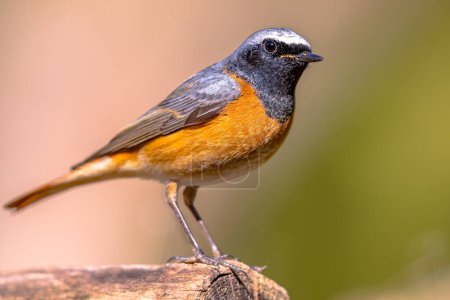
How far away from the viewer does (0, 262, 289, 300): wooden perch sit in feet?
13.7

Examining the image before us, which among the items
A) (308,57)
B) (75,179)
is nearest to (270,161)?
(75,179)

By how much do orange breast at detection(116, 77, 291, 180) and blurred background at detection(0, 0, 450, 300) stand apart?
2674 millimetres

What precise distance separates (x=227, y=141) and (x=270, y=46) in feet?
2.74

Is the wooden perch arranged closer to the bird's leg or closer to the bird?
the bird's leg

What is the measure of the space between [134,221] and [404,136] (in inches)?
141

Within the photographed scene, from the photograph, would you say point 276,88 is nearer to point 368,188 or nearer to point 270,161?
point 368,188

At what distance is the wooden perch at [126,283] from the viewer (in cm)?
416

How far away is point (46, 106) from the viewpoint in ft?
32.4

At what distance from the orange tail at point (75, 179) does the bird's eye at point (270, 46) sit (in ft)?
5.39

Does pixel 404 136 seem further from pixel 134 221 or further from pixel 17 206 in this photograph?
pixel 17 206

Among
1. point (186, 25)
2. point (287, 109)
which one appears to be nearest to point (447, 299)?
point (287, 109)

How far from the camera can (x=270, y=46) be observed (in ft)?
19.5

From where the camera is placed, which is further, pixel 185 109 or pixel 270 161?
pixel 270 161

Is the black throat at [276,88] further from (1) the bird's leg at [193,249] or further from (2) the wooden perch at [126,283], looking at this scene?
(2) the wooden perch at [126,283]
